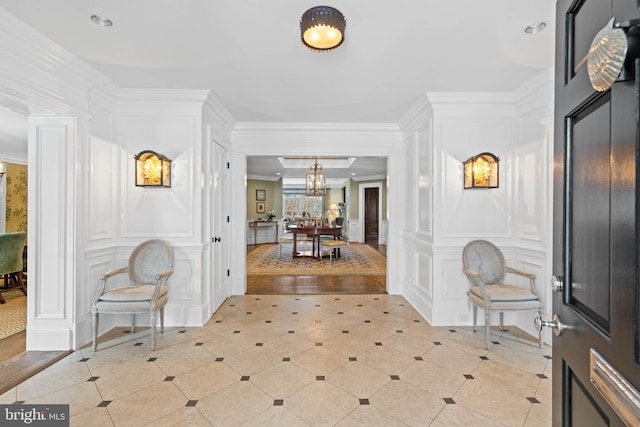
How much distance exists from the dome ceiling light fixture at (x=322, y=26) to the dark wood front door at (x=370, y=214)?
912cm

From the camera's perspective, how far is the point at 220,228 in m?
4.23

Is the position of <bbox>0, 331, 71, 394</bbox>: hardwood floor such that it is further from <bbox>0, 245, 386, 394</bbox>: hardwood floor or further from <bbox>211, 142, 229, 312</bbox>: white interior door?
<bbox>211, 142, 229, 312</bbox>: white interior door

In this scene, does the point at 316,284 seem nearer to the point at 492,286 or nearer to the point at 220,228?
the point at 220,228

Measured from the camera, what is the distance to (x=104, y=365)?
2625 mm

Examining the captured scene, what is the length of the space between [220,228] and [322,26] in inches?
119

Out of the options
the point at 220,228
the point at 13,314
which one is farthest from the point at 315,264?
the point at 13,314

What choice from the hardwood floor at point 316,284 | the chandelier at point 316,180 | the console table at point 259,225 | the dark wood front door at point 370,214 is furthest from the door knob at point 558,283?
the dark wood front door at point 370,214

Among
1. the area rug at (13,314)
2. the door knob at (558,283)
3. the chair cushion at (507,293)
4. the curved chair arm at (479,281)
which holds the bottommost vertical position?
the area rug at (13,314)

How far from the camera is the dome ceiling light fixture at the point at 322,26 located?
1.94m

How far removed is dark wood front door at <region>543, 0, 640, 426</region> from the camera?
0.71 m

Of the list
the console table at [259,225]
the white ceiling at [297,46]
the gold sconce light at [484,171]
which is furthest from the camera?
the console table at [259,225]

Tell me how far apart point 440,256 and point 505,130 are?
1658 millimetres

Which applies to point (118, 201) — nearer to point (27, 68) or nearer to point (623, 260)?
point (27, 68)

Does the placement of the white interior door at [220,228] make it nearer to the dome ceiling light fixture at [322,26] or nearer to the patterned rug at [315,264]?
the patterned rug at [315,264]
